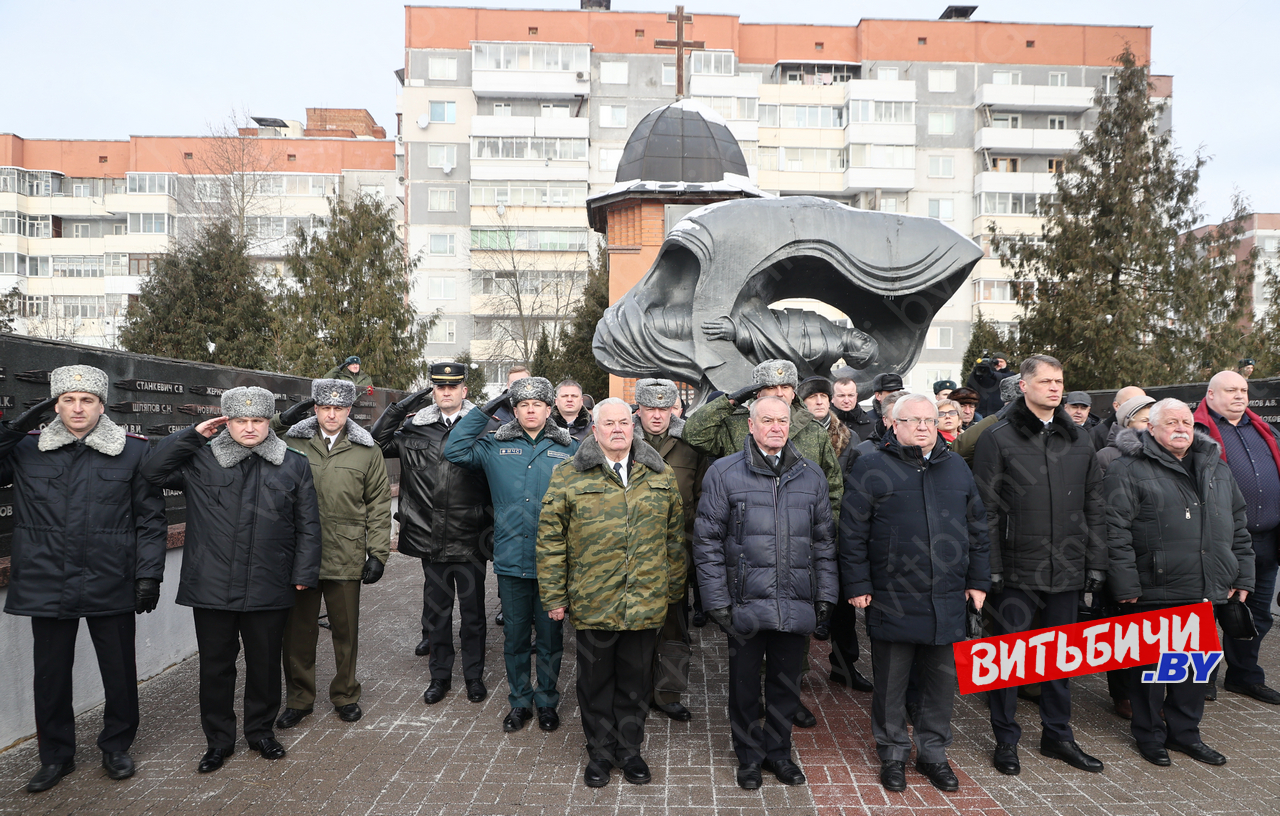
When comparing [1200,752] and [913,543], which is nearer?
[913,543]

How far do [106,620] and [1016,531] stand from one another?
4.85m

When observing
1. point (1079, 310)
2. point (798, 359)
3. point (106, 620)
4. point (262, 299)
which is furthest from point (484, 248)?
point (106, 620)

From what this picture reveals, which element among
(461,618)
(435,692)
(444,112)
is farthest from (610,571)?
(444,112)

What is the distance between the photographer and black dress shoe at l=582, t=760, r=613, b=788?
4.09 meters

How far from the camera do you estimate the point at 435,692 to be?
5.39m

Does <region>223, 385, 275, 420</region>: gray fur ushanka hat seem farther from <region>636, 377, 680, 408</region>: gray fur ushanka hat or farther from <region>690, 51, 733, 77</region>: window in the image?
<region>690, 51, 733, 77</region>: window

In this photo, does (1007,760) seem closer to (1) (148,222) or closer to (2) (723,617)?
(2) (723,617)

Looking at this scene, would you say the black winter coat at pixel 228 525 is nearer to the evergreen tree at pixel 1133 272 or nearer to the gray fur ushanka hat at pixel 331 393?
the gray fur ushanka hat at pixel 331 393

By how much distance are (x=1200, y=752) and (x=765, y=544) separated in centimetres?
266

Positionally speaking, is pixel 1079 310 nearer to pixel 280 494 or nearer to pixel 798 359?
pixel 798 359

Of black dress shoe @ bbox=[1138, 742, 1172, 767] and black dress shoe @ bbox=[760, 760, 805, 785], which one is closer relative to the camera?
black dress shoe @ bbox=[760, 760, 805, 785]

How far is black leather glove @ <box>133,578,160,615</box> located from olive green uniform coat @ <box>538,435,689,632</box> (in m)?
2.04

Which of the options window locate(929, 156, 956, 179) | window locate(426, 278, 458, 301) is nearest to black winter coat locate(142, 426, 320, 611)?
window locate(426, 278, 458, 301)

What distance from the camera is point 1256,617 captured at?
563 cm
